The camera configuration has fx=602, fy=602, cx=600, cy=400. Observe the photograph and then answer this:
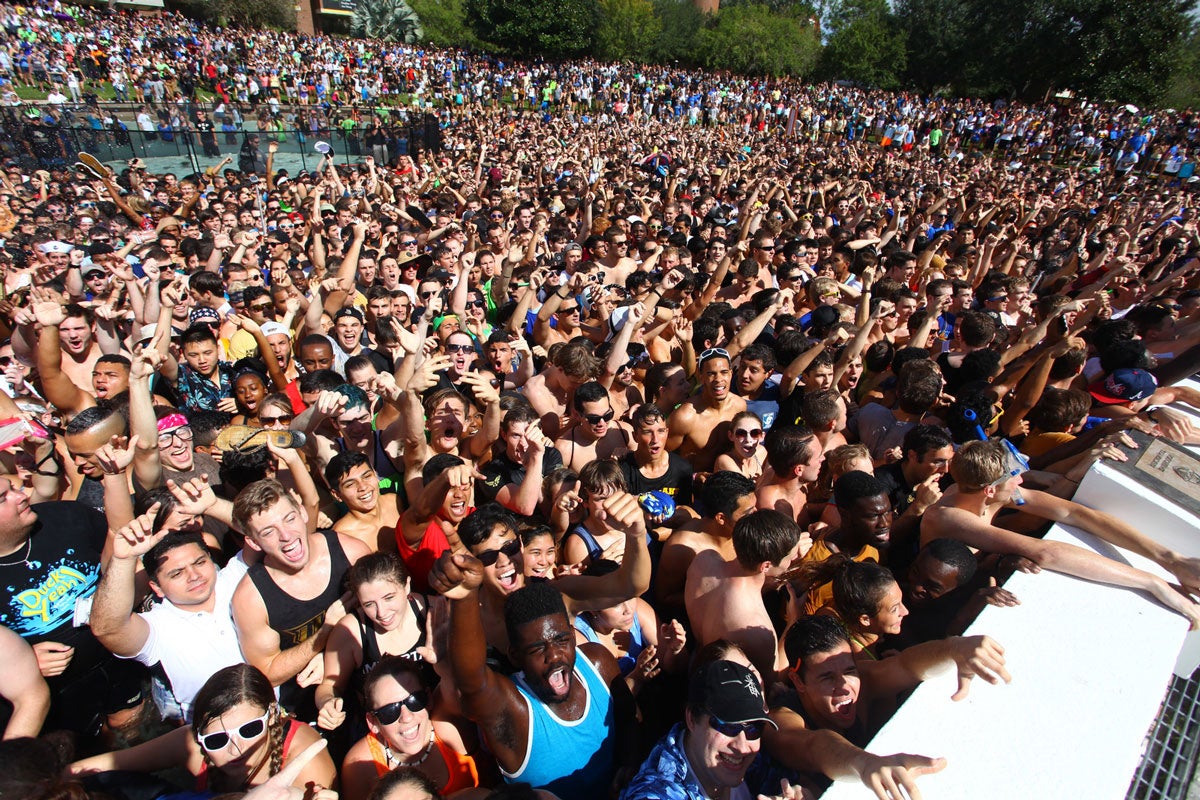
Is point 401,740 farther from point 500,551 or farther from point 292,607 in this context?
point 292,607

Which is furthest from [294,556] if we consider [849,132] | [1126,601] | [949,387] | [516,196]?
[849,132]

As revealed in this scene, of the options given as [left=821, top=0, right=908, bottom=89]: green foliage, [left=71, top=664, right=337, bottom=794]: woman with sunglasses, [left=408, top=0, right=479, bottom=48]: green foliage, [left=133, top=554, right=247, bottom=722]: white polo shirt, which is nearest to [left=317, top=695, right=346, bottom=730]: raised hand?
[left=71, top=664, right=337, bottom=794]: woman with sunglasses

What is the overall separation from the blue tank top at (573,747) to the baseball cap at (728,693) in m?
0.46

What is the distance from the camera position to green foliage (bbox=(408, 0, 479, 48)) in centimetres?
5316

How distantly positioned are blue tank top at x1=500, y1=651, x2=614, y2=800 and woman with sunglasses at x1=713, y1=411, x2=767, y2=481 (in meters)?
1.75

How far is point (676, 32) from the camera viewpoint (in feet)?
174

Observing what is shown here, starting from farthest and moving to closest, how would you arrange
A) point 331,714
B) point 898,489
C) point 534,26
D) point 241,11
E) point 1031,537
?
point 241,11 → point 534,26 → point 898,489 → point 1031,537 → point 331,714

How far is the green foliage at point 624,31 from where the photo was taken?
4881 cm

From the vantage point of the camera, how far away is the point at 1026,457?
4207mm

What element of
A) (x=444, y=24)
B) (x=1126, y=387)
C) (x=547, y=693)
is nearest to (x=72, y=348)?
(x=547, y=693)

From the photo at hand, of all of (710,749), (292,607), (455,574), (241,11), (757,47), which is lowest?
(292,607)

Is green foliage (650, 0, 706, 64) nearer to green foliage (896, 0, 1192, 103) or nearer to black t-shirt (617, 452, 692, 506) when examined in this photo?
green foliage (896, 0, 1192, 103)

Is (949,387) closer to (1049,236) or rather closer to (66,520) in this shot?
(66,520)

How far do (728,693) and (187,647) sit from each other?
2.33m
